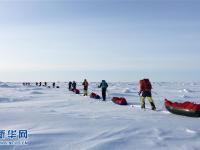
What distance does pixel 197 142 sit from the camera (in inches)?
291

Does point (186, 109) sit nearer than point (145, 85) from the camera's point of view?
Yes

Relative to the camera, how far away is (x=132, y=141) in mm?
7367

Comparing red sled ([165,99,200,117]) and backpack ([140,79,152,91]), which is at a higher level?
backpack ([140,79,152,91])

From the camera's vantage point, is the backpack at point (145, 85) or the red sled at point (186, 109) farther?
the backpack at point (145, 85)

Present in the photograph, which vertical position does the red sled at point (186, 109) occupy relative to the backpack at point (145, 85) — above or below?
below

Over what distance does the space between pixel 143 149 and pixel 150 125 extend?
2926mm

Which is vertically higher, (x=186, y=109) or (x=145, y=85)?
(x=145, y=85)

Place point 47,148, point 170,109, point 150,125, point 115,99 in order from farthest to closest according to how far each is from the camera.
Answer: point 115,99, point 170,109, point 150,125, point 47,148

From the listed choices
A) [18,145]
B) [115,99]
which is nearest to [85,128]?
[18,145]

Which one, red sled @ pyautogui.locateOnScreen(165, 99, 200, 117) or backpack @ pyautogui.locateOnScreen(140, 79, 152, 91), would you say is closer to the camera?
red sled @ pyautogui.locateOnScreen(165, 99, 200, 117)

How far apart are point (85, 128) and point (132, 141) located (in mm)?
1857

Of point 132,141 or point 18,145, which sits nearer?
point 18,145

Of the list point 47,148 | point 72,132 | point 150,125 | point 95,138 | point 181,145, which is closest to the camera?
point 47,148

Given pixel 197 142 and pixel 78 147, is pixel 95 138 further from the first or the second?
pixel 197 142
